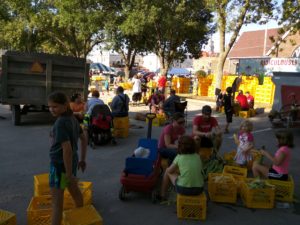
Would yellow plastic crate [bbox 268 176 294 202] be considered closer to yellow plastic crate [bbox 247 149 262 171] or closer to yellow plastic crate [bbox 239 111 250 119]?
yellow plastic crate [bbox 247 149 262 171]

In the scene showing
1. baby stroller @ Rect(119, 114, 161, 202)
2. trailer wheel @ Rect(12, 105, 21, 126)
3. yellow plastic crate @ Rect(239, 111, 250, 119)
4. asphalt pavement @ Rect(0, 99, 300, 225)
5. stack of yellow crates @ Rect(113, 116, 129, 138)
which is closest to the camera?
asphalt pavement @ Rect(0, 99, 300, 225)

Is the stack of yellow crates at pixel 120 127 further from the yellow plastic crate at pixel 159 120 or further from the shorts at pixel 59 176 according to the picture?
the shorts at pixel 59 176

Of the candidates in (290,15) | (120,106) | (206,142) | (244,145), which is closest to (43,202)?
(206,142)

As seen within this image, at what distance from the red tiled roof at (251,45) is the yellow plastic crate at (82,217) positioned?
42.7m

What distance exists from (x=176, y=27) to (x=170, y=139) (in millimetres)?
18077

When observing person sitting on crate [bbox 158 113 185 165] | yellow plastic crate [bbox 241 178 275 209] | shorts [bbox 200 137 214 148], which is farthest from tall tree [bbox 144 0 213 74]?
yellow plastic crate [bbox 241 178 275 209]

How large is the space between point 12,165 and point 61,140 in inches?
153

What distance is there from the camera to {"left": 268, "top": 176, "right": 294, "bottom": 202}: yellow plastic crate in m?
5.41

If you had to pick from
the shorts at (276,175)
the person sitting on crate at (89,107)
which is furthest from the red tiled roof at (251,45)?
the shorts at (276,175)

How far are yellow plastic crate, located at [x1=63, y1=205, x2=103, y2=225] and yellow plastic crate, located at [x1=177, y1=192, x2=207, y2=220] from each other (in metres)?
1.16

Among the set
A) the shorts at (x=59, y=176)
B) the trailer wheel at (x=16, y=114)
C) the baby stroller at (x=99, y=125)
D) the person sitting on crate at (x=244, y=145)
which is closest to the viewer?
the shorts at (x=59, y=176)

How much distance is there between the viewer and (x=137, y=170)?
17.3ft

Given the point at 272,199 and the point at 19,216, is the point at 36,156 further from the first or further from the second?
the point at 272,199

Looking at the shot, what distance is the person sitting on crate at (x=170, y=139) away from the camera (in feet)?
20.1
